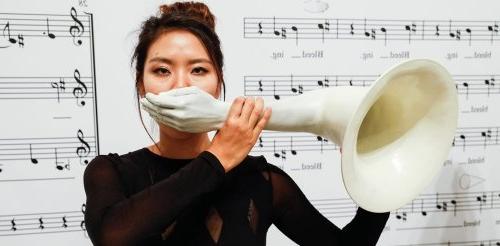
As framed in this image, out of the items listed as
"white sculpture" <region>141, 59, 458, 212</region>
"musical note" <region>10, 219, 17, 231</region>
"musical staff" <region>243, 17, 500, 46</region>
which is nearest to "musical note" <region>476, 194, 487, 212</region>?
"musical staff" <region>243, 17, 500, 46</region>

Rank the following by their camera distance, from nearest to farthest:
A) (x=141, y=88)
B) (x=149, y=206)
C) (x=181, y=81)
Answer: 1. (x=149, y=206)
2. (x=181, y=81)
3. (x=141, y=88)

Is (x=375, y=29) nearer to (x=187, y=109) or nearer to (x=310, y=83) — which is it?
(x=310, y=83)

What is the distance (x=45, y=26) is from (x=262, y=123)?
0.80 m

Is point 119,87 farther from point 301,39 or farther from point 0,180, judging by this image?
point 301,39

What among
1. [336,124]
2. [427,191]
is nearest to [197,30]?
[336,124]

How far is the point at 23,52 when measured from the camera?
4.13 feet

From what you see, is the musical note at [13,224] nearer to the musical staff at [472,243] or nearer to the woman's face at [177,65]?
the woman's face at [177,65]

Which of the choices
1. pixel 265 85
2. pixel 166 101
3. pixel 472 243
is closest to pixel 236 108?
pixel 166 101

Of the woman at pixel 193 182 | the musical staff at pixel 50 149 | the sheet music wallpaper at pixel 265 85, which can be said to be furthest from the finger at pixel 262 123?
the musical staff at pixel 50 149

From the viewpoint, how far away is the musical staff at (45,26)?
1247 mm

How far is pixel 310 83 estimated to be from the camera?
1456 millimetres

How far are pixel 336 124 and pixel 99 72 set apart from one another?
0.78 meters

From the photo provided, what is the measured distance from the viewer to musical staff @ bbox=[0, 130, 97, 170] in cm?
128

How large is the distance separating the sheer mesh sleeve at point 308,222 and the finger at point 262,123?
0.69 feet
